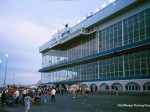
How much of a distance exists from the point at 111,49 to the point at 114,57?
7.08 feet

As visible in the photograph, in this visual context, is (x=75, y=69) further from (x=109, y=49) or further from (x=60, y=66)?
(x=109, y=49)

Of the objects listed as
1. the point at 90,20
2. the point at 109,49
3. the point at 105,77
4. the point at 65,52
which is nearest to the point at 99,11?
the point at 90,20

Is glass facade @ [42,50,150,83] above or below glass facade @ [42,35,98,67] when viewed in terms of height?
below

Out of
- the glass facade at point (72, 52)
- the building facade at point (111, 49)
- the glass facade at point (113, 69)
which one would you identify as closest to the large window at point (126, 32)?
the building facade at point (111, 49)

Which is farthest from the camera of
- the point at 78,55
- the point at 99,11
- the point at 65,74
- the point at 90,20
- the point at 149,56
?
the point at 65,74

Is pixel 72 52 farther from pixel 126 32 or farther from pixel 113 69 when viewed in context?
pixel 126 32

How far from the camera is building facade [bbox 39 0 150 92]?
42625mm

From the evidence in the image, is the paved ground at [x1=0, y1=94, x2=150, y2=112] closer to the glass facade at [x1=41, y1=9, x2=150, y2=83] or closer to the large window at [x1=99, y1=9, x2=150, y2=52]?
the glass facade at [x1=41, y1=9, x2=150, y2=83]

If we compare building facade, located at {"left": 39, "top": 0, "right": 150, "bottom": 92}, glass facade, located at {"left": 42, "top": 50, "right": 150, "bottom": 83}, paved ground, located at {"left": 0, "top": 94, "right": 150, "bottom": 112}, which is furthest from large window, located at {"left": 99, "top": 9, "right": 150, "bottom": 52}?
paved ground, located at {"left": 0, "top": 94, "right": 150, "bottom": 112}

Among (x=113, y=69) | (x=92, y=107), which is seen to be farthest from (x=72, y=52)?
(x=92, y=107)

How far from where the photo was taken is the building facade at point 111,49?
140ft

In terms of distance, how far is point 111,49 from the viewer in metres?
48.7

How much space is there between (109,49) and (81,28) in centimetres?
1132

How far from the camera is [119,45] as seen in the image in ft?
160
